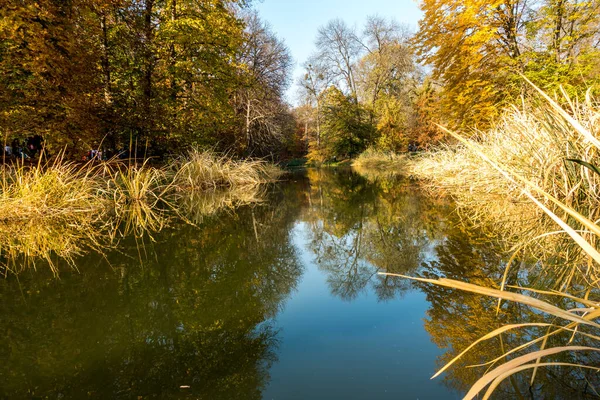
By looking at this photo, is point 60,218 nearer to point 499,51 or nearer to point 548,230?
point 548,230

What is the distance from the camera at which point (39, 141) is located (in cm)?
586

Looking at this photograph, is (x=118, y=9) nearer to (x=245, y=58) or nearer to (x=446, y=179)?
(x=245, y=58)

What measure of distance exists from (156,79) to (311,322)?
8.21 metres

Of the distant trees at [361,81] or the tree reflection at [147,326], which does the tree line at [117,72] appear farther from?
the distant trees at [361,81]

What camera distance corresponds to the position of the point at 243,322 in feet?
4.48

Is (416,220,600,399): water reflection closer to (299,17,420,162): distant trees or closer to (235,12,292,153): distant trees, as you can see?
(235,12,292,153): distant trees

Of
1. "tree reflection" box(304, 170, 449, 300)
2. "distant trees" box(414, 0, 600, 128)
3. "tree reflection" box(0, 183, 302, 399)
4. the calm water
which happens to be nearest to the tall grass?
the calm water

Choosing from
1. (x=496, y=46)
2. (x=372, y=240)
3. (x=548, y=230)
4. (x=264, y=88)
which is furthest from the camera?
(x=264, y=88)

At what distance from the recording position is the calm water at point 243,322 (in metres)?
0.96

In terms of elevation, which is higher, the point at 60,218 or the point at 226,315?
the point at 60,218

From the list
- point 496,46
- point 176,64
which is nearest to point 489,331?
point 496,46

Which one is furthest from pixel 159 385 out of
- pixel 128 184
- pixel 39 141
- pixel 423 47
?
pixel 423 47

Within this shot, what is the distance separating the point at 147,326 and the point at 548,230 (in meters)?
2.49

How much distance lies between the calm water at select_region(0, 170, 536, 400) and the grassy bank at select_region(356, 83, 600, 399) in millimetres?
220
